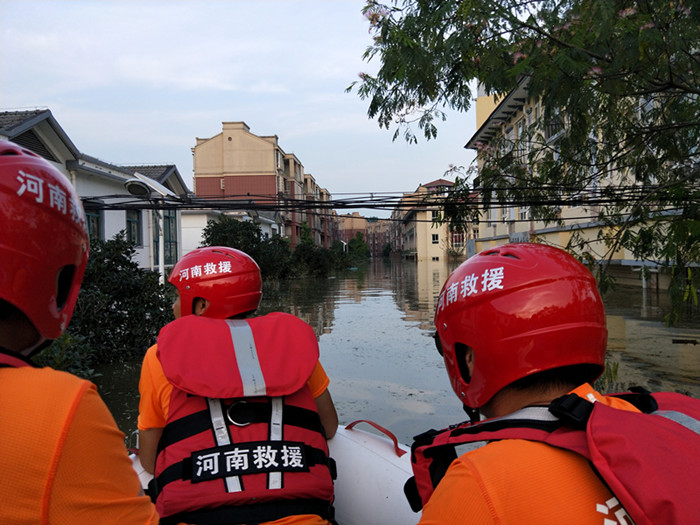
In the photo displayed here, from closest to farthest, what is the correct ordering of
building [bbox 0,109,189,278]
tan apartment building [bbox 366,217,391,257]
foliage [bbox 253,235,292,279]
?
1. building [bbox 0,109,189,278]
2. foliage [bbox 253,235,292,279]
3. tan apartment building [bbox 366,217,391,257]

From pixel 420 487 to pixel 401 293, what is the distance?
2041 centimetres

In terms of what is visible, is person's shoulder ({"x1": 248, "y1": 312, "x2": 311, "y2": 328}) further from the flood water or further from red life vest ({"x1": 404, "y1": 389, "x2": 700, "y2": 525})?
the flood water

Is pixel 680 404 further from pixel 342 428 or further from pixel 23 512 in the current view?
pixel 342 428

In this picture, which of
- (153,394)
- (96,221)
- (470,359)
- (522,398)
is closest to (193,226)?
(96,221)

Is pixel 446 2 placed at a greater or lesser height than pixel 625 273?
greater

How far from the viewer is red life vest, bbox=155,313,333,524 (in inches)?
69.6

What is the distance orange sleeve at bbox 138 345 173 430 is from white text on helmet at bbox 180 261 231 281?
24.6 inches

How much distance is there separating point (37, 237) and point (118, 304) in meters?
8.02

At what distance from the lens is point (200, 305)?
272cm

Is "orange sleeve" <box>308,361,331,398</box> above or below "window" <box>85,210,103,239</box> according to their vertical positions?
below

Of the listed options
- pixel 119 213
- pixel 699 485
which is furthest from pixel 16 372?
pixel 119 213

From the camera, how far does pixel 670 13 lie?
4504 mm

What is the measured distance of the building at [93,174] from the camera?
1239 centimetres

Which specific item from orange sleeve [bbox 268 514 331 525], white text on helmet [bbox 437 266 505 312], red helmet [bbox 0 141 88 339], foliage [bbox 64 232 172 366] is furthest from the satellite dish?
white text on helmet [bbox 437 266 505 312]
